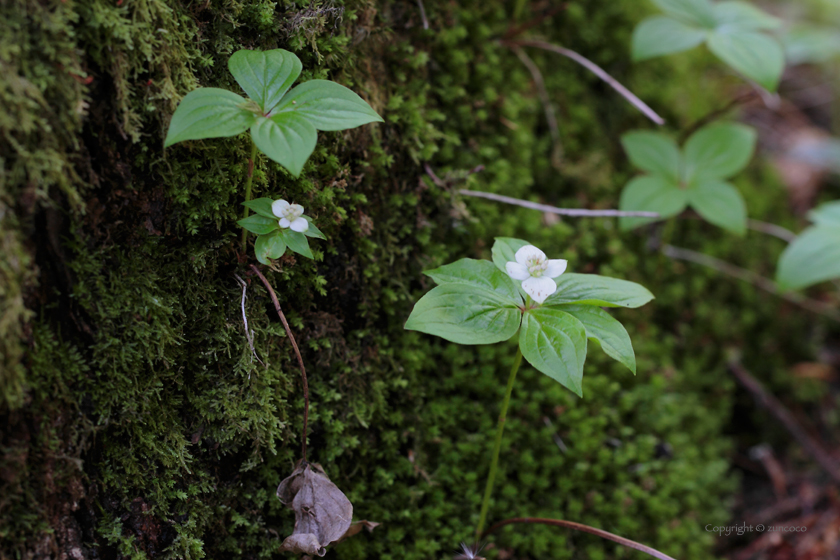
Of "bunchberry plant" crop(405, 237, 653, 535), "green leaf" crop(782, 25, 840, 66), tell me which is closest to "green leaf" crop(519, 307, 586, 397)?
"bunchberry plant" crop(405, 237, 653, 535)

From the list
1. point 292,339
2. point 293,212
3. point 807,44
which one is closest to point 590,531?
point 292,339

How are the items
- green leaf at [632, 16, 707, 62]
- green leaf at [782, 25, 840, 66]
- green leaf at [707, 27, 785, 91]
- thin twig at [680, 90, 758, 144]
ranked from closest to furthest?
1. green leaf at [707, 27, 785, 91]
2. green leaf at [632, 16, 707, 62]
3. thin twig at [680, 90, 758, 144]
4. green leaf at [782, 25, 840, 66]

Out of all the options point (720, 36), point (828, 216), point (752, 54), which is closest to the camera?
point (752, 54)

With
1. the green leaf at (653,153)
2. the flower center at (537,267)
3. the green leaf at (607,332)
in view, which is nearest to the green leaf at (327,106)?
the flower center at (537,267)

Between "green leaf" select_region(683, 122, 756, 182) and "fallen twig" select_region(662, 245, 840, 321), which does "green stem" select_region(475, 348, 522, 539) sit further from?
"green leaf" select_region(683, 122, 756, 182)

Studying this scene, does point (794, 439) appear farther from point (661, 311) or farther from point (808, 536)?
point (661, 311)

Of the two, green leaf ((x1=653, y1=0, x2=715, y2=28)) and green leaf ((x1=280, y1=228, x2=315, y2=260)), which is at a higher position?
green leaf ((x1=653, y1=0, x2=715, y2=28))

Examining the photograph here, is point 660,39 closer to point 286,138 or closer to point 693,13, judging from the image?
point 693,13
